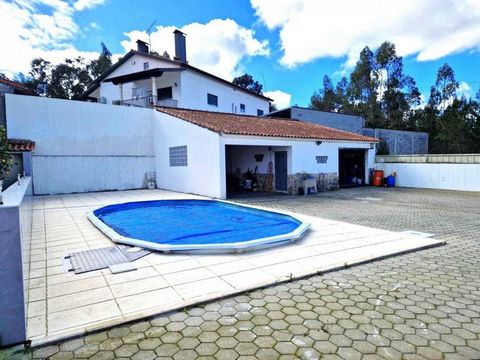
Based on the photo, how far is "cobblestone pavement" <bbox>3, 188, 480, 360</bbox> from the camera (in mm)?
2568

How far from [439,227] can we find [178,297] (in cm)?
705

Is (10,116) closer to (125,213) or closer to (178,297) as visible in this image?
(125,213)

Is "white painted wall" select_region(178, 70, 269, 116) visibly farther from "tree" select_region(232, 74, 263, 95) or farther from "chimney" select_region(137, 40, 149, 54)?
"tree" select_region(232, 74, 263, 95)

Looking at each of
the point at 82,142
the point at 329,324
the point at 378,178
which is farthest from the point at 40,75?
the point at 329,324

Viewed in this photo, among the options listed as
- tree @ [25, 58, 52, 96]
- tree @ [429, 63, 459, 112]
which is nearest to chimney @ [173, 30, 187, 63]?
tree @ [25, 58, 52, 96]

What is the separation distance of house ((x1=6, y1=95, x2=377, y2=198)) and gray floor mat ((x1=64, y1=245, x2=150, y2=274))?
742 centimetres

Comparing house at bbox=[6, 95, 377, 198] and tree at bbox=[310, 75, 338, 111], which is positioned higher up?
tree at bbox=[310, 75, 338, 111]

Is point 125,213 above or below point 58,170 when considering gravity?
below

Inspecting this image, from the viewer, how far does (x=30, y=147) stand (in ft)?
45.0

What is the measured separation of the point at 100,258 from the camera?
505 cm

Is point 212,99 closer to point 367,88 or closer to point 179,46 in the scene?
point 179,46

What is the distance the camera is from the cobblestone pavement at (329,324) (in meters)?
2.57

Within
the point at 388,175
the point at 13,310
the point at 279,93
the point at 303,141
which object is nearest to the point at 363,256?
the point at 13,310

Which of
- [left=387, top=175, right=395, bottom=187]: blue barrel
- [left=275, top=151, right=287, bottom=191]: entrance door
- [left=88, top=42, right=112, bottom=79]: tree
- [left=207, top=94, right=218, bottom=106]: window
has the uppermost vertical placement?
[left=88, top=42, right=112, bottom=79]: tree
